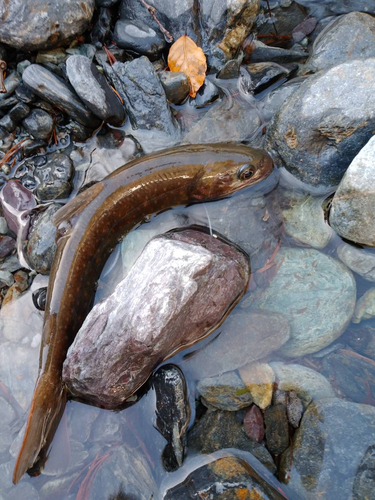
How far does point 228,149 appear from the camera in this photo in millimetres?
4379

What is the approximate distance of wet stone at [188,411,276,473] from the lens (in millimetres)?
3660

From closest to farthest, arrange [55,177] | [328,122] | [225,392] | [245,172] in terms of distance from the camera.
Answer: [328,122]
[225,392]
[245,172]
[55,177]

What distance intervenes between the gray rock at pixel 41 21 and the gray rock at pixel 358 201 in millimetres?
3462

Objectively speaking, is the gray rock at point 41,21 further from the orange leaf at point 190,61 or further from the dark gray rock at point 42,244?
the dark gray rock at point 42,244

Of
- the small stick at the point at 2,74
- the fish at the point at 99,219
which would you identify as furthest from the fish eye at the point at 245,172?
the small stick at the point at 2,74

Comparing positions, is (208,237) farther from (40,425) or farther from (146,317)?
(40,425)

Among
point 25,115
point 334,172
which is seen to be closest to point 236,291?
point 334,172

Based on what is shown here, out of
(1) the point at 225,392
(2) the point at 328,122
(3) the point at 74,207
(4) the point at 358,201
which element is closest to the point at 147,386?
(1) the point at 225,392

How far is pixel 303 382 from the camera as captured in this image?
3828 millimetres

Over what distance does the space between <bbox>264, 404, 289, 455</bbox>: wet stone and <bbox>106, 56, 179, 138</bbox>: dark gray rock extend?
10.5ft

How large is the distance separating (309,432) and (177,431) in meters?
1.20

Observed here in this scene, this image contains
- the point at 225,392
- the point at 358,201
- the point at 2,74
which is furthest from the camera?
the point at 2,74

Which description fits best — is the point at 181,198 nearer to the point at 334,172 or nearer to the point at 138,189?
the point at 138,189

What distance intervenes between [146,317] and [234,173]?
1.92 metres
